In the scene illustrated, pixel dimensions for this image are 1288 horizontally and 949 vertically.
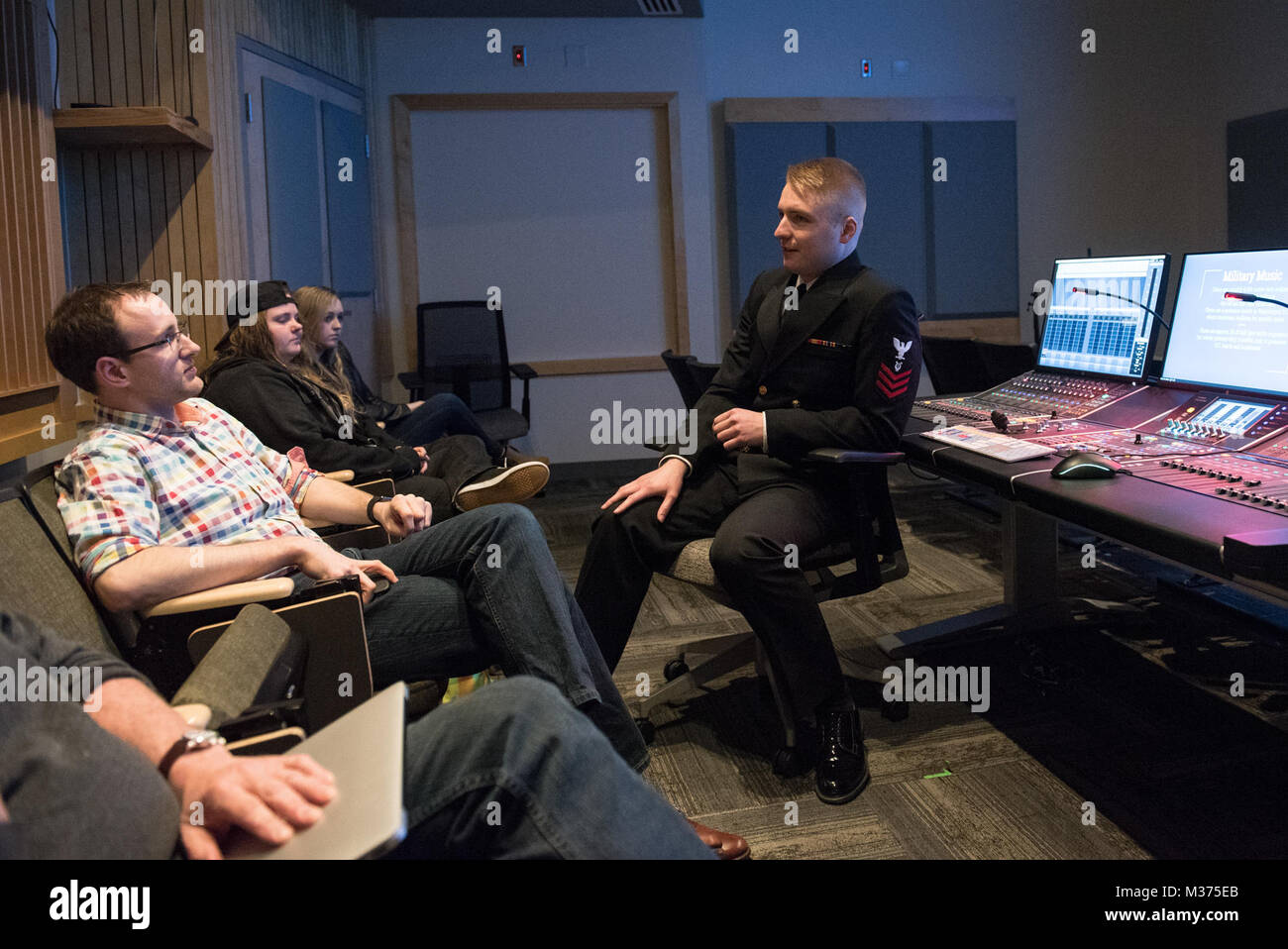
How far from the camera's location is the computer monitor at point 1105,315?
8.43ft

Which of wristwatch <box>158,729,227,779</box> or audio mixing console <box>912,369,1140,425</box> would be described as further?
audio mixing console <box>912,369,1140,425</box>

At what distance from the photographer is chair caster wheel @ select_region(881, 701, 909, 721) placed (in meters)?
2.55

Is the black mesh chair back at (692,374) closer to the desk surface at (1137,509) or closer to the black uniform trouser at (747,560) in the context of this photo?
the black uniform trouser at (747,560)

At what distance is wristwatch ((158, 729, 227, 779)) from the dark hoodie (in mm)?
2057

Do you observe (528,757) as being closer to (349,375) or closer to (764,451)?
(764,451)

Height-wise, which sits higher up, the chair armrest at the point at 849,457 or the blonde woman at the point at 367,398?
the blonde woman at the point at 367,398

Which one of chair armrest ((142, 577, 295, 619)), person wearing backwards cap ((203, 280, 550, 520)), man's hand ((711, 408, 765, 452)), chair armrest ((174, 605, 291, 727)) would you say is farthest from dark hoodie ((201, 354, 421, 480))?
chair armrest ((174, 605, 291, 727))

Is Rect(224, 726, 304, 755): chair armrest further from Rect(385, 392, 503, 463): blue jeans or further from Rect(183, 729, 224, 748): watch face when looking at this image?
Rect(385, 392, 503, 463): blue jeans

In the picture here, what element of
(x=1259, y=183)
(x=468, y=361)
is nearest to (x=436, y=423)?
(x=468, y=361)

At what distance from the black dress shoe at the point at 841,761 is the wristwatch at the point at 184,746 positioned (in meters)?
1.40

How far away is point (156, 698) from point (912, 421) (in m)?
2.10

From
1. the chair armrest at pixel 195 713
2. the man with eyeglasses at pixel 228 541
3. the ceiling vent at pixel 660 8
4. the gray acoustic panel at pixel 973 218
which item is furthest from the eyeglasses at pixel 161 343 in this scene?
the gray acoustic panel at pixel 973 218

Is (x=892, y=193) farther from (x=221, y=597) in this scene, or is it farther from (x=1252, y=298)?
(x=221, y=597)

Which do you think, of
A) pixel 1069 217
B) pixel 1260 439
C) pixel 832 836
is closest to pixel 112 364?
pixel 832 836
